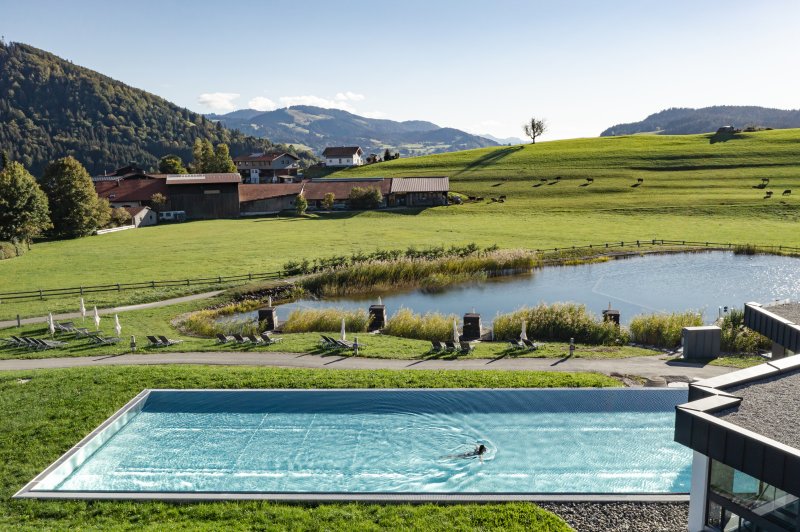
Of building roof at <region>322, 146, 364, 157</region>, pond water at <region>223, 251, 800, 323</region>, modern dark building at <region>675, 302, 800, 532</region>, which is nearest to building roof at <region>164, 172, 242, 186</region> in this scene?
building roof at <region>322, 146, 364, 157</region>

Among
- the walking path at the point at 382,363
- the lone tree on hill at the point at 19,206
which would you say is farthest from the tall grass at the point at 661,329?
the lone tree on hill at the point at 19,206

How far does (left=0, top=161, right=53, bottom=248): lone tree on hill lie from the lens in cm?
5822

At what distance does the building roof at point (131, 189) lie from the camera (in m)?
83.4

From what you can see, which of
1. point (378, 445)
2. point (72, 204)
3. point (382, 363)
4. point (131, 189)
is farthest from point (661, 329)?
point (131, 189)

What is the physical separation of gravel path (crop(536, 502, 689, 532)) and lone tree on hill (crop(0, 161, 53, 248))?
6257 cm

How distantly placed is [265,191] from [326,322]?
6137 cm

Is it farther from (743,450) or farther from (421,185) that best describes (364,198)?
(743,450)

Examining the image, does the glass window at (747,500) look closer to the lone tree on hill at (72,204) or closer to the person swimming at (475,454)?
the person swimming at (475,454)

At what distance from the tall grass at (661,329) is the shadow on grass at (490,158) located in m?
75.9

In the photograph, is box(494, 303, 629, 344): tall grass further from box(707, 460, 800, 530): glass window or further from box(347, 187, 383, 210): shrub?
box(347, 187, 383, 210): shrub

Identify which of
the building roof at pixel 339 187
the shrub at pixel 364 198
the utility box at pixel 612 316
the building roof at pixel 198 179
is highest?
the building roof at pixel 198 179

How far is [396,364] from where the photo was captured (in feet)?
70.8

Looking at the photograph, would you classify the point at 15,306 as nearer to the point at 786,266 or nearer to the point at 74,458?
the point at 74,458

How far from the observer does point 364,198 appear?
81.8 m
